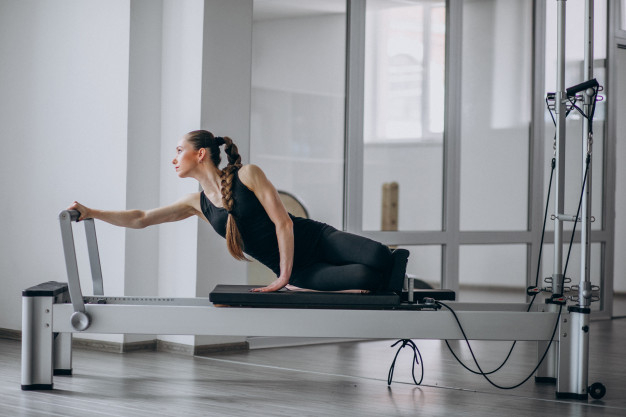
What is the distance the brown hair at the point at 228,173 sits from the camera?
3299 millimetres

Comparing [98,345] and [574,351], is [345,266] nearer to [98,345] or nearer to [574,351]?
[574,351]

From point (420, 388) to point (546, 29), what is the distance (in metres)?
3.16

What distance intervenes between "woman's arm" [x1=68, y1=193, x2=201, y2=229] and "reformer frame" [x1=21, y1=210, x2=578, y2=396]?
178 millimetres

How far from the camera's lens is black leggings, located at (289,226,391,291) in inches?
130

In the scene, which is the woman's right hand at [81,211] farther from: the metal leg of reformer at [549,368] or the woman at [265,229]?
the metal leg of reformer at [549,368]

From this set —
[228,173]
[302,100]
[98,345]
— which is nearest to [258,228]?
[228,173]

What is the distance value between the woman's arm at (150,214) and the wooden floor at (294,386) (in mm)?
651

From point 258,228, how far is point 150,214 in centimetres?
45

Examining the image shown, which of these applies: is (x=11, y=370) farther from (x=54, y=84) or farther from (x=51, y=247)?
(x=54, y=84)

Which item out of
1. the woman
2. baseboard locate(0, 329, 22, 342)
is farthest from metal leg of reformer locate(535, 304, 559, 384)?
baseboard locate(0, 329, 22, 342)

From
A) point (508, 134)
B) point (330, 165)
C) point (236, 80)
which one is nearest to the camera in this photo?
point (236, 80)

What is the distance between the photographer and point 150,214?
3.45 meters

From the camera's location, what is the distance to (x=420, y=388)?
3496 mm

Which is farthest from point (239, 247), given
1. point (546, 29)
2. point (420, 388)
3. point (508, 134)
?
point (546, 29)
